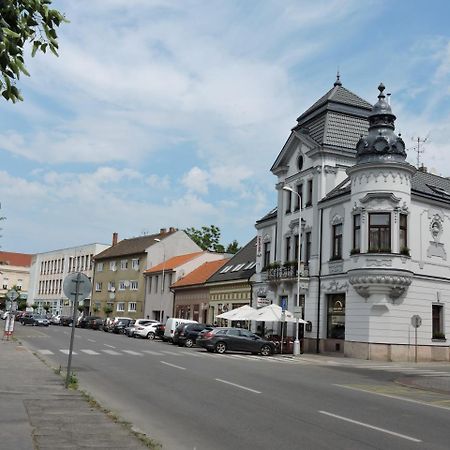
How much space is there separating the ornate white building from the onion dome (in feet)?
0.19

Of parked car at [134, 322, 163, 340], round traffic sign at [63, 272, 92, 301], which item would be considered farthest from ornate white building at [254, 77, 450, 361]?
round traffic sign at [63, 272, 92, 301]

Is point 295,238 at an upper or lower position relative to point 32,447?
upper

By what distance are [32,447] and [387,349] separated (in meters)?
27.7

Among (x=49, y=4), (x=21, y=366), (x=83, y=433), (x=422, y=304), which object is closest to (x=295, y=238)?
(x=422, y=304)

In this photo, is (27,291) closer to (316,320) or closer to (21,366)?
(316,320)

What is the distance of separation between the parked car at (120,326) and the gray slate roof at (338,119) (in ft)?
82.5

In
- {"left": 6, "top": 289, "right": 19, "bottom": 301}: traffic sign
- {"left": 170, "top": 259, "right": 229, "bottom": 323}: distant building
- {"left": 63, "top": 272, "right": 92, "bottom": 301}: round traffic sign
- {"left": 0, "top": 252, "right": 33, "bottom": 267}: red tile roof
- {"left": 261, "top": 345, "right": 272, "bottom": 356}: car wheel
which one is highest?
{"left": 0, "top": 252, "right": 33, "bottom": 267}: red tile roof

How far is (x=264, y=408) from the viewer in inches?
461

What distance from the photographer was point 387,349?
32.3 metres

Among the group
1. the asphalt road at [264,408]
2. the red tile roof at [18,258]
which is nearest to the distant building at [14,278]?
the red tile roof at [18,258]

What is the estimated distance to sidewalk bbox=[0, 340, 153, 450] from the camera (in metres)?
7.52

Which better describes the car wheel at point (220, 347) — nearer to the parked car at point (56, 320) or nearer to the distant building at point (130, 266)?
the distant building at point (130, 266)

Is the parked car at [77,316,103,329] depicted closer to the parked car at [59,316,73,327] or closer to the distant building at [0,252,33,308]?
the parked car at [59,316,73,327]

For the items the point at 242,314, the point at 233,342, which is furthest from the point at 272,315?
the point at 233,342
